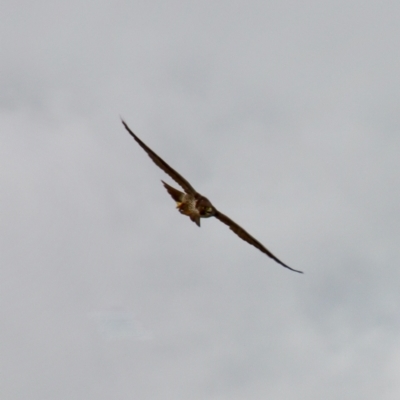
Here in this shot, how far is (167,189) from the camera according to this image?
36.9m

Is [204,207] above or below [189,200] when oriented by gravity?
below

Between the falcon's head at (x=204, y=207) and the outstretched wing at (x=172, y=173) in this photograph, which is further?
the falcon's head at (x=204, y=207)

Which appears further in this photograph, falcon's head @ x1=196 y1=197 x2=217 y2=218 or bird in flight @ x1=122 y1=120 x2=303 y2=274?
falcon's head @ x1=196 y1=197 x2=217 y2=218

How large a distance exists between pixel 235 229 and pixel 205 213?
3466 millimetres

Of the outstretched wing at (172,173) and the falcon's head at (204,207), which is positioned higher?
the outstretched wing at (172,173)

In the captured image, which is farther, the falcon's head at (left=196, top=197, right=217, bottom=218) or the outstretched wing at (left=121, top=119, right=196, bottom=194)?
the falcon's head at (left=196, top=197, right=217, bottom=218)

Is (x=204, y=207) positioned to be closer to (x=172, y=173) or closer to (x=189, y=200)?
(x=189, y=200)

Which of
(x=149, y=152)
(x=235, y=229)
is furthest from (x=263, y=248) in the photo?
(x=149, y=152)

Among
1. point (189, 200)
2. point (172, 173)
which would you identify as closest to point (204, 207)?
point (189, 200)

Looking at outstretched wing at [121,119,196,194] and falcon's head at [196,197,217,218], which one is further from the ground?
outstretched wing at [121,119,196,194]

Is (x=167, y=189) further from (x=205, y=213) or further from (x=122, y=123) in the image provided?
(x=122, y=123)

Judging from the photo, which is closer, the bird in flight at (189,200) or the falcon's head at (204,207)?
the bird in flight at (189,200)

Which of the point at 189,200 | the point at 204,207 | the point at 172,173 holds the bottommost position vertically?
the point at 204,207

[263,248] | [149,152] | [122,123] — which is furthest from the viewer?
[263,248]
